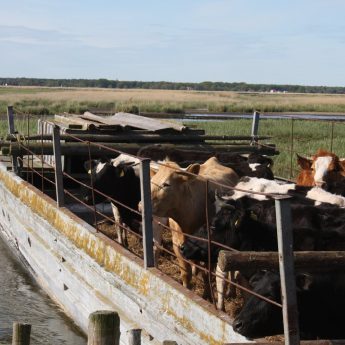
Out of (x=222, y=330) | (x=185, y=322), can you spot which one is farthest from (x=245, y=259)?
(x=185, y=322)

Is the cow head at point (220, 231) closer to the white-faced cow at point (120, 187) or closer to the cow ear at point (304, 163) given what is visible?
the white-faced cow at point (120, 187)

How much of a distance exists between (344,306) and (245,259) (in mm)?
1116

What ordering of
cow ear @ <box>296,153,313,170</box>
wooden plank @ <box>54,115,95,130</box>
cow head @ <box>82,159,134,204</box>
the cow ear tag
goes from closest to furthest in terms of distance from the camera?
the cow ear tag < cow head @ <box>82,159,134,204</box> < cow ear @ <box>296,153,313,170</box> < wooden plank @ <box>54,115,95,130</box>

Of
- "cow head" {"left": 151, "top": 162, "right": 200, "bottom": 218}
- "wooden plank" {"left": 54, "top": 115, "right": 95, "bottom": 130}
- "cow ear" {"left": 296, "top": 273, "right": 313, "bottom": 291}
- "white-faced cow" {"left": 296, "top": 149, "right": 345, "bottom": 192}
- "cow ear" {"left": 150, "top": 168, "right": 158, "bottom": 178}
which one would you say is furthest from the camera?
"wooden plank" {"left": 54, "top": 115, "right": 95, "bottom": 130}

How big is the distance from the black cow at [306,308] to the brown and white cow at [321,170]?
618 cm

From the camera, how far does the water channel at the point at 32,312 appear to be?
10342 mm

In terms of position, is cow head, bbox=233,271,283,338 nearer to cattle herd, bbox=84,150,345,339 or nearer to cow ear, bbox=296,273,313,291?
cattle herd, bbox=84,150,345,339

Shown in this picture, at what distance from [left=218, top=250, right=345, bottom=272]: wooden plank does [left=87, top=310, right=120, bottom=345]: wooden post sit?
0.83 m

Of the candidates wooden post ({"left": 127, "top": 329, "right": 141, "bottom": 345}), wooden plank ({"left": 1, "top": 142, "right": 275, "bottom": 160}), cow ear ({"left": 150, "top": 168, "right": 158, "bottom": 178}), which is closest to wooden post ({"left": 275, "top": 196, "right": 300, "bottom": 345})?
wooden post ({"left": 127, "top": 329, "right": 141, "bottom": 345})

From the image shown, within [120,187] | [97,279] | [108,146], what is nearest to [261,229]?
[97,279]

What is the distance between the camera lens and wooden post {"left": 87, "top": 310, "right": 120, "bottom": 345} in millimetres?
5855

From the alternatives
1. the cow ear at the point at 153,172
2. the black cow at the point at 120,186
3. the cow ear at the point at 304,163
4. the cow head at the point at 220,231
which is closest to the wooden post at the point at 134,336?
the cow head at the point at 220,231

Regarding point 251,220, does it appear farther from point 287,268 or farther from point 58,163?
point 58,163

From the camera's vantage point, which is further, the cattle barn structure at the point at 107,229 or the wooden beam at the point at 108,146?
the wooden beam at the point at 108,146
